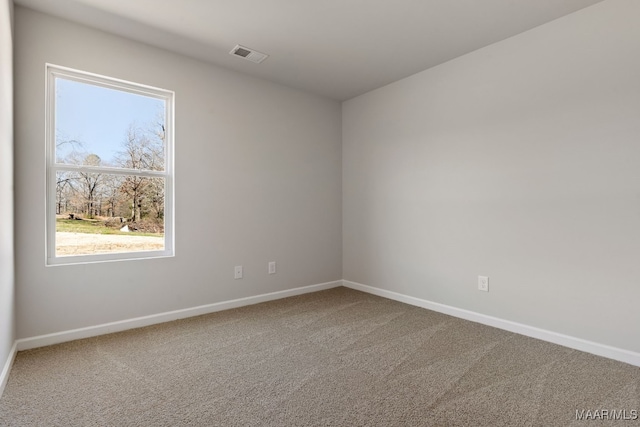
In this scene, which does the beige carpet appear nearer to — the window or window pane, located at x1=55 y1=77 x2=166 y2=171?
the window

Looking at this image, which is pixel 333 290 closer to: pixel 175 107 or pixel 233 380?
pixel 233 380

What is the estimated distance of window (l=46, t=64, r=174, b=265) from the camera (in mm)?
2621

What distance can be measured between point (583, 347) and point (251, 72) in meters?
3.79

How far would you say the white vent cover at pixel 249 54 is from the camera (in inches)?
118

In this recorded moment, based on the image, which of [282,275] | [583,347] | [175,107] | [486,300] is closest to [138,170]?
[175,107]

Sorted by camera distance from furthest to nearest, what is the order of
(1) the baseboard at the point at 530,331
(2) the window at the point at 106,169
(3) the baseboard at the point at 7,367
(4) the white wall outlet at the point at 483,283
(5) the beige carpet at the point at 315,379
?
(4) the white wall outlet at the point at 483,283, (2) the window at the point at 106,169, (1) the baseboard at the point at 530,331, (3) the baseboard at the point at 7,367, (5) the beige carpet at the point at 315,379

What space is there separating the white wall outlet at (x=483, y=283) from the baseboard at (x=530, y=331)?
0.78 feet

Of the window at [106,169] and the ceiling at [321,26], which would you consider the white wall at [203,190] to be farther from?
the ceiling at [321,26]

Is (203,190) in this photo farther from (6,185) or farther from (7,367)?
(7,367)

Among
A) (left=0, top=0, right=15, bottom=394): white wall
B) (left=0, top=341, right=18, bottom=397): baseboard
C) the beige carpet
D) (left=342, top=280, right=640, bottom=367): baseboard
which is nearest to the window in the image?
(left=0, top=0, right=15, bottom=394): white wall

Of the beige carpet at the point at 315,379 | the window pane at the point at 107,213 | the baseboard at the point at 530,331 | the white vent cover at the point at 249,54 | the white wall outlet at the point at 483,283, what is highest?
the white vent cover at the point at 249,54

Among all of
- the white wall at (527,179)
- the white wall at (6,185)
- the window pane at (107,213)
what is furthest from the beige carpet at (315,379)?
the window pane at (107,213)

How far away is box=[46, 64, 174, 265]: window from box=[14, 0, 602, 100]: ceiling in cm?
52

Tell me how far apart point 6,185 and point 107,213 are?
0.79 m
